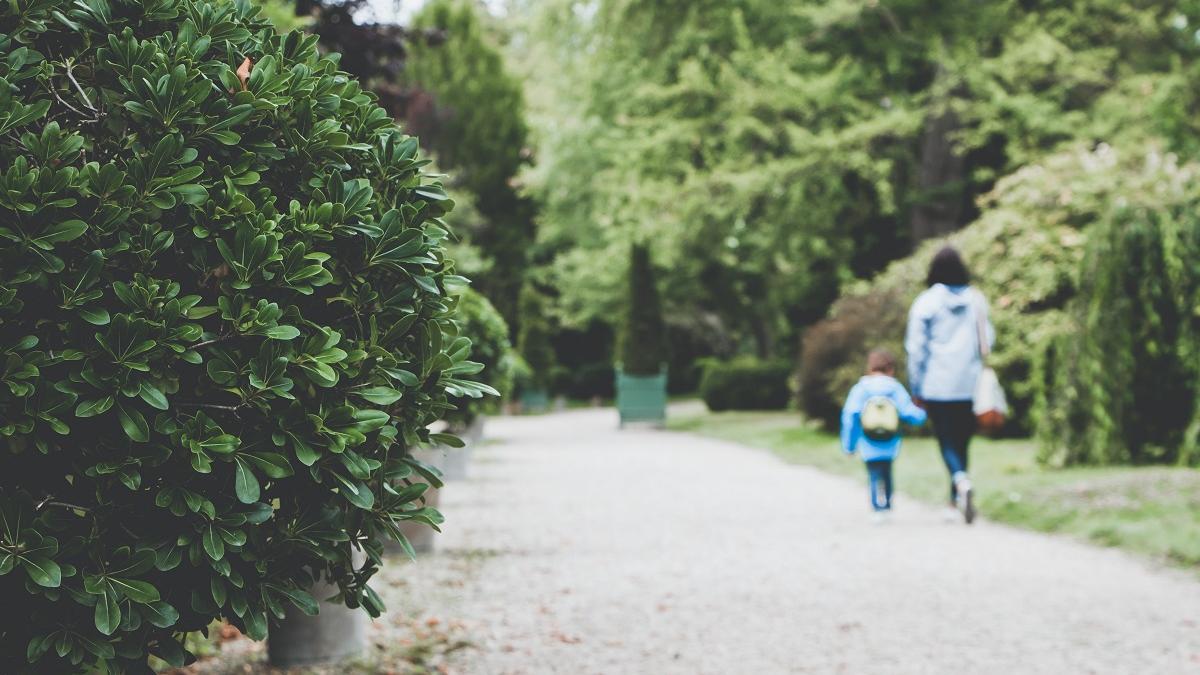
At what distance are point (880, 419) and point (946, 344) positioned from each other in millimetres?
700

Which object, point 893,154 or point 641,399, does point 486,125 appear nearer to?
point 641,399

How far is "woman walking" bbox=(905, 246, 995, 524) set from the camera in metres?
7.71

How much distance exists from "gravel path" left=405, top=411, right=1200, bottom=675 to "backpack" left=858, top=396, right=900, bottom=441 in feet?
2.16

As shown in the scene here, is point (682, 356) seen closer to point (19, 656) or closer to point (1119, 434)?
point (1119, 434)

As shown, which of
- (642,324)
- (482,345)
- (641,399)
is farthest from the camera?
(642,324)

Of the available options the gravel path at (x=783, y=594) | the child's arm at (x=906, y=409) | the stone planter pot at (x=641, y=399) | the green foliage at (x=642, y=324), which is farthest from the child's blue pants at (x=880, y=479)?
the green foliage at (x=642, y=324)

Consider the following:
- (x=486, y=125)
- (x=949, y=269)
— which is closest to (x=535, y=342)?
(x=486, y=125)

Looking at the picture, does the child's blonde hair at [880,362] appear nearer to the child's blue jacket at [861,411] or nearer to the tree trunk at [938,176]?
the child's blue jacket at [861,411]

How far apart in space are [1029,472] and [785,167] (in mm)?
9356

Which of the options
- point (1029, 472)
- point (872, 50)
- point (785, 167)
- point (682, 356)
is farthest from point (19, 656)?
point (682, 356)

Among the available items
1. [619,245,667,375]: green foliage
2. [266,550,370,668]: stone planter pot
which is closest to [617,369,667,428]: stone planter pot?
[619,245,667,375]: green foliage

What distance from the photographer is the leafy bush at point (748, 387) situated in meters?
27.1

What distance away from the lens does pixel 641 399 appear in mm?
23844

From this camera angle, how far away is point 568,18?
71.9ft
